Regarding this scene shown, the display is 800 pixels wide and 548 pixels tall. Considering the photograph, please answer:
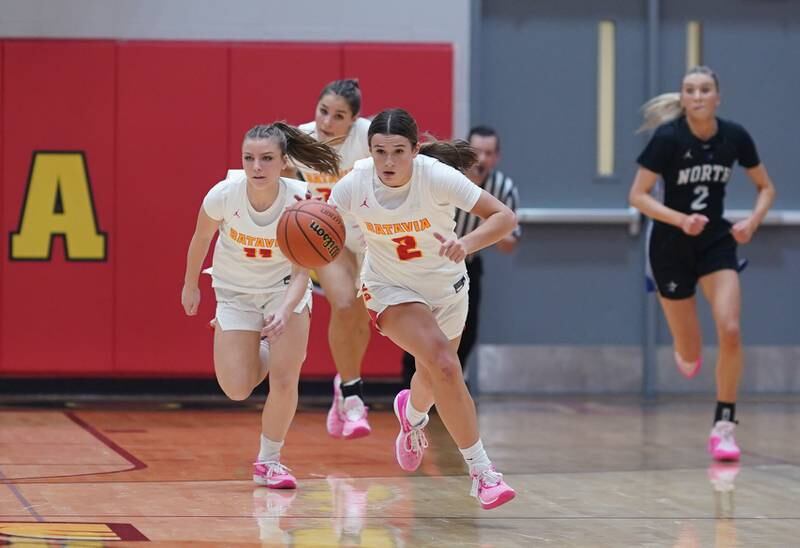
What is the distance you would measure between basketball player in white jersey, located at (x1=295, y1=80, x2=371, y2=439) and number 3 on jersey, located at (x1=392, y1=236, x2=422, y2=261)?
150 cm

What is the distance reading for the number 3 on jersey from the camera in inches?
199

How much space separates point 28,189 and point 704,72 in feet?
15.4

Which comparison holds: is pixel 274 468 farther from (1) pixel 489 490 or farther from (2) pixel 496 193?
(2) pixel 496 193

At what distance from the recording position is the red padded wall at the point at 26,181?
30.0 feet

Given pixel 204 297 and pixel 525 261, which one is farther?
pixel 525 261

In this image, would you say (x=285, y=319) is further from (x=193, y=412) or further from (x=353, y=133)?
(x=193, y=412)

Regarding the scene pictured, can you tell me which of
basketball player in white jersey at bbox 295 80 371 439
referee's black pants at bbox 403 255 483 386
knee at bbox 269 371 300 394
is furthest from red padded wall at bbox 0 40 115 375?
knee at bbox 269 371 300 394

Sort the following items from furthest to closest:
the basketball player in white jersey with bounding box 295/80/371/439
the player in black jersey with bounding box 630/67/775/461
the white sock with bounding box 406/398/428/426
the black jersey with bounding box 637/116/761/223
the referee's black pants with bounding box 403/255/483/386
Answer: the referee's black pants with bounding box 403/255/483/386 < the black jersey with bounding box 637/116/761/223 < the player in black jersey with bounding box 630/67/775/461 < the basketball player in white jersey with bounding box 295/80/371/439 < the white sock with bounding box 406/398/428/426

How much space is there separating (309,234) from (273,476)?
1051 mm

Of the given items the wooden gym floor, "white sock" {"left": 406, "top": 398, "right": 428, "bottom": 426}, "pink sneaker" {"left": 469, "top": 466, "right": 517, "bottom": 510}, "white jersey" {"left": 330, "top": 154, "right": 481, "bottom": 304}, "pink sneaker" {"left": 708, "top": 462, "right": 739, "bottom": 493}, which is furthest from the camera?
"pink sneaker" {"left": 708, "top": 462, "right": 739, "bottom": 493}

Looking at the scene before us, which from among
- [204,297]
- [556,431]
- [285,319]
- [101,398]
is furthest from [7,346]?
[285,319]

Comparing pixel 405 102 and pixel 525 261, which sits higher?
pixel 405 102

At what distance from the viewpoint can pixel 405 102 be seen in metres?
9.36

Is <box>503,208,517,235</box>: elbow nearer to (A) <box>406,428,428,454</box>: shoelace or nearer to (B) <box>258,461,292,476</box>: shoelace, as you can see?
(A) <box>406,428,428,454</box>: shoelace
